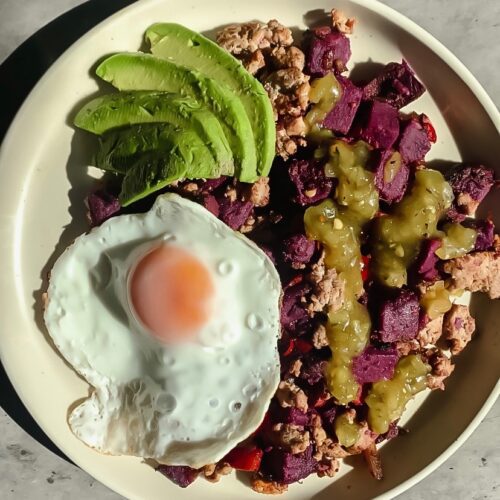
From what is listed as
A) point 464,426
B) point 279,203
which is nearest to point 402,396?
point 464,426

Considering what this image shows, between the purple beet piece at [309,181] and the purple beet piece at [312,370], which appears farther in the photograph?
the purple beet piece at [312,370]

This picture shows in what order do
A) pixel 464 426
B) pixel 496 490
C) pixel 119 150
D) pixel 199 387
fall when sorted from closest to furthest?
1. pixel 119 150
2. pixel 199 387
3. pixel 464 426
4. pixel 496 490

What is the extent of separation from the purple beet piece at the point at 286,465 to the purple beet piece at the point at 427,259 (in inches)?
32.1

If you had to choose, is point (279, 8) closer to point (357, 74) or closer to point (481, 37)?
point (357, 74)

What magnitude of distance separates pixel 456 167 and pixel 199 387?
1.31 meters

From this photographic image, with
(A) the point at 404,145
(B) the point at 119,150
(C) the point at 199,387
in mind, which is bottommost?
(C) the point at 199,387

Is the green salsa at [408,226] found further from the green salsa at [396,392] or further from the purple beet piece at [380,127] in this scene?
the green salsa at [396,392]

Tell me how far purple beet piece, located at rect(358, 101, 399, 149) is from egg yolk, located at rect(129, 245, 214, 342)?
773 millimetres

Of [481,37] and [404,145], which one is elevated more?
[481,37]

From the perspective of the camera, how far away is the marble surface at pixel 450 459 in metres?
2.66

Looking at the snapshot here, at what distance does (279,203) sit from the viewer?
8.27 feet

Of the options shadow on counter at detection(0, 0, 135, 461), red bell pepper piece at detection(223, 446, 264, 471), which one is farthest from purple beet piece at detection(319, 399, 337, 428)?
shadow on counter at detection(0, 0, 135, 461)

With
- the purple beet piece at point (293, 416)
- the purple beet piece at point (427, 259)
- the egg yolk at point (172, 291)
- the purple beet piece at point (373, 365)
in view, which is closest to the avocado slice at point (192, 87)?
the egg yolk at point (172, 291)

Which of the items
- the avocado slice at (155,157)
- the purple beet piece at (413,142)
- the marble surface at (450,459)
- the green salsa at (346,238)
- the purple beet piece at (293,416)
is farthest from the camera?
the marble surface at (450,459)
